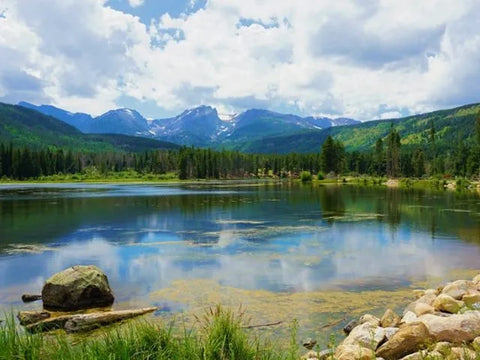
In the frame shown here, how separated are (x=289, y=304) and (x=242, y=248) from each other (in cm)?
1314

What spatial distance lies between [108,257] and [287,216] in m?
26.5

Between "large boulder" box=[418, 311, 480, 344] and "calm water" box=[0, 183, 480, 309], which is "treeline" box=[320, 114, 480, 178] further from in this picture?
"large boulder" box=[418, 311, 480, 344]

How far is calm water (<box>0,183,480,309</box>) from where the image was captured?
22422 millimetres

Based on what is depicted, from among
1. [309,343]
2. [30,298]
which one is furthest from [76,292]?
[309,343]

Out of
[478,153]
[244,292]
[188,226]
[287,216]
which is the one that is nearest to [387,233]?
[287,216]

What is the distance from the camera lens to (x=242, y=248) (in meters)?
31.1

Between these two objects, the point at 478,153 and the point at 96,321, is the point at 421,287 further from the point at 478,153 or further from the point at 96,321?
the point at 478,153

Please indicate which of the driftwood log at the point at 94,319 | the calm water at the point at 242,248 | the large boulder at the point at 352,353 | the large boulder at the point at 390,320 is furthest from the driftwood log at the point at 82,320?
the large boulder at the point at 390,320

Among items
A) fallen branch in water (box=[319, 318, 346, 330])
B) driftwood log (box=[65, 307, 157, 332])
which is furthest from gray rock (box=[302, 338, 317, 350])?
driftwood log (box=[65, 307, 157, 332])

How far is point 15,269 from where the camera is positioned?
24766 mm

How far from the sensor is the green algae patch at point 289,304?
51.3ft

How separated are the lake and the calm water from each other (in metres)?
0.08

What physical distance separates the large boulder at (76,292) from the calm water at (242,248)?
105 centimetres

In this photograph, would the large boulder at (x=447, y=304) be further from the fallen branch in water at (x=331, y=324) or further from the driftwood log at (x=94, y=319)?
the driftwood log at (x=94, y=319)
